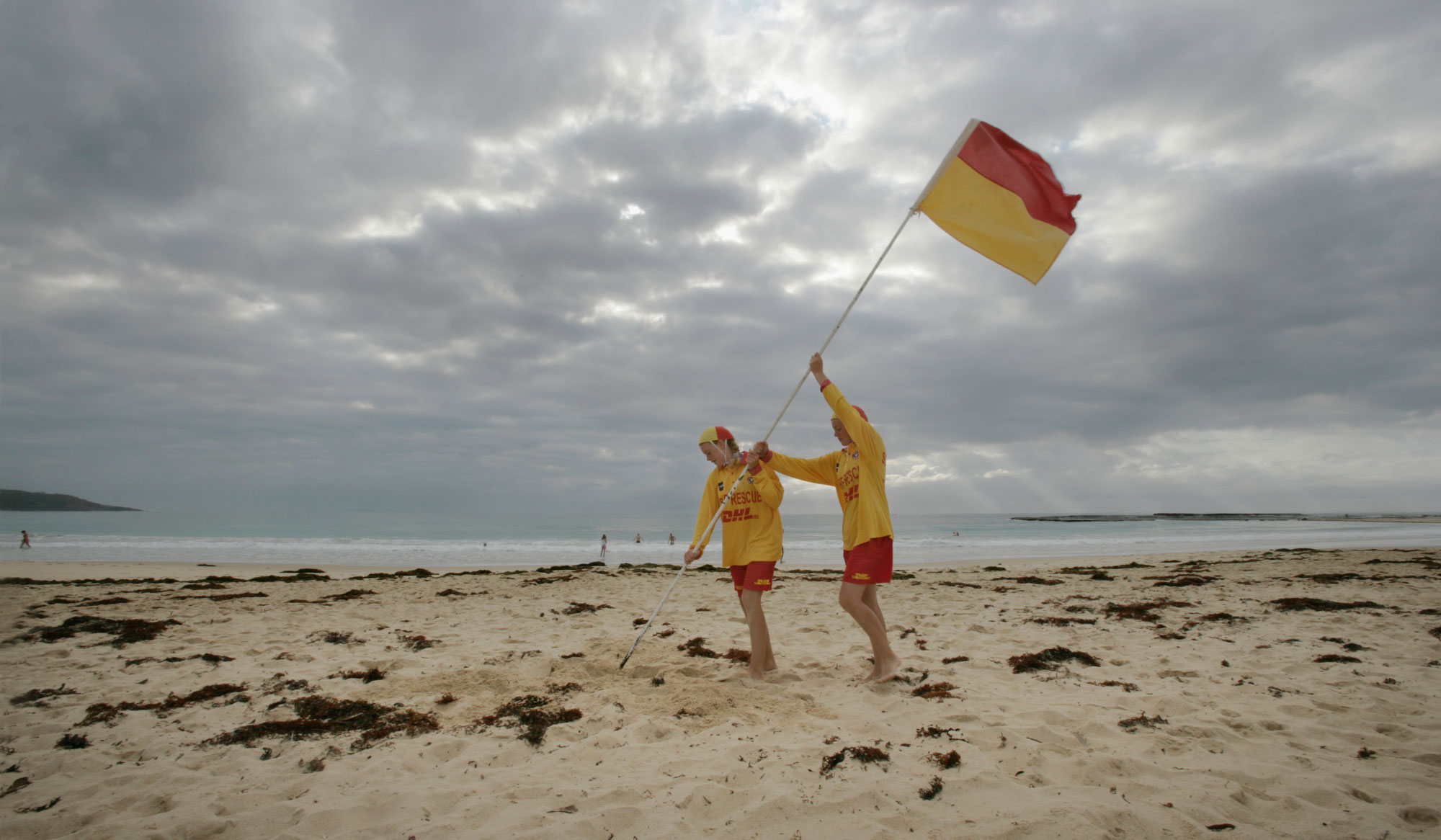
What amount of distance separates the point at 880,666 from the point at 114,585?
15.0 m

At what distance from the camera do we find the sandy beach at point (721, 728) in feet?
8.60

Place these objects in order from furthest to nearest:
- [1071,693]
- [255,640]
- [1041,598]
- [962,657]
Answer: [1041,598]
[255,640]
[962,657]
[1071,693]

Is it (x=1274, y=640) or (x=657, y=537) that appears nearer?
(x=1274, y=640)

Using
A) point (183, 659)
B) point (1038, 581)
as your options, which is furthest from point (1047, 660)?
point (1038, 581)

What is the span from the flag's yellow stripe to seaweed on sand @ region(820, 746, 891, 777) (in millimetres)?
3667

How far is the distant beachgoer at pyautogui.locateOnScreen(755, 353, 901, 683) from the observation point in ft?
14.7

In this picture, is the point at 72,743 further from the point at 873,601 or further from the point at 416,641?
the point at 873,601

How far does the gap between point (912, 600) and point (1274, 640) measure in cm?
454

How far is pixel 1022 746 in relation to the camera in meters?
3.24

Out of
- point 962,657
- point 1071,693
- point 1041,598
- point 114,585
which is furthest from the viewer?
point 114,585

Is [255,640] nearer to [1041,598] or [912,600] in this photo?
[912,600]

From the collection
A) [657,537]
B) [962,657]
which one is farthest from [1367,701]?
[657,537]

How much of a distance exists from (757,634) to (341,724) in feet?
9.35

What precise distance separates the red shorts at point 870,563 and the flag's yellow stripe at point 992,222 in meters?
2.44
